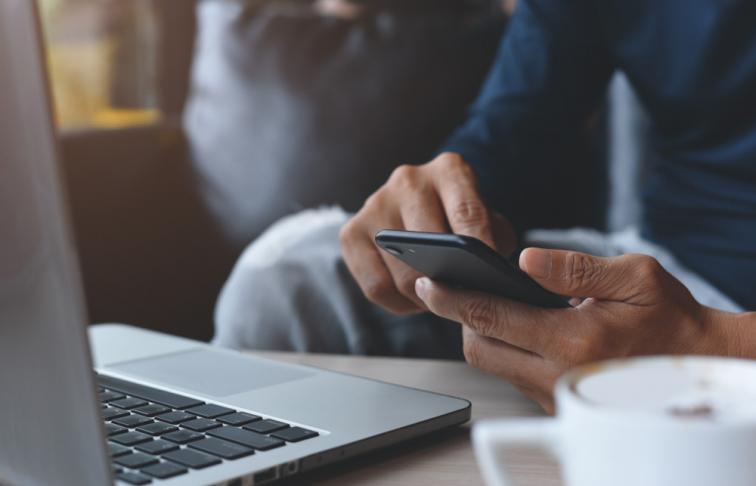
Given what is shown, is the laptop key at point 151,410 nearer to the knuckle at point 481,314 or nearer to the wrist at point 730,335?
the knuckle at point 481,314

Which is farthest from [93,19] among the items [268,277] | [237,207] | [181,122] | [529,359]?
[529,359]

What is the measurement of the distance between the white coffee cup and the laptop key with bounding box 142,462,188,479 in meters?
0.20

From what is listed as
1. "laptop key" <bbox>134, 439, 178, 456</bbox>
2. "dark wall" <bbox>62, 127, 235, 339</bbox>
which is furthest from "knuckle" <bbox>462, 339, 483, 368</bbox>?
"dark wall" <bbox>62, 127, 235, 339</bbox>

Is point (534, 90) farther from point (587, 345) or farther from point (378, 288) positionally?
point (587, 345)

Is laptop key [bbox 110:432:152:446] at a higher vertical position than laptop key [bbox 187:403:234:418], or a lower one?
higher

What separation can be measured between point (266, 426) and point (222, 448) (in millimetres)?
42

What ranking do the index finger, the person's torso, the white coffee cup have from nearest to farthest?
the white coffee cup, the index finger, the person's torso

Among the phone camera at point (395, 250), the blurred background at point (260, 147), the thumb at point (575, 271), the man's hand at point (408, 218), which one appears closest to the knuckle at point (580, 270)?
the thumb at point (575, 271)

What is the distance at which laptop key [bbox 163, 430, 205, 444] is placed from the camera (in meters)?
0.51

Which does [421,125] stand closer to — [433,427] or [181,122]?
[181,122]

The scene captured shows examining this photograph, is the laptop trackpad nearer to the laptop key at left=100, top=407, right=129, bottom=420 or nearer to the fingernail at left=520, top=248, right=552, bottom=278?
the laptop key at left=100, top=407, right=129, bottom=420

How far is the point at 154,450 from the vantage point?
1.62 feet

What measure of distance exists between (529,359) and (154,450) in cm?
24

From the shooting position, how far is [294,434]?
1.72 feet
